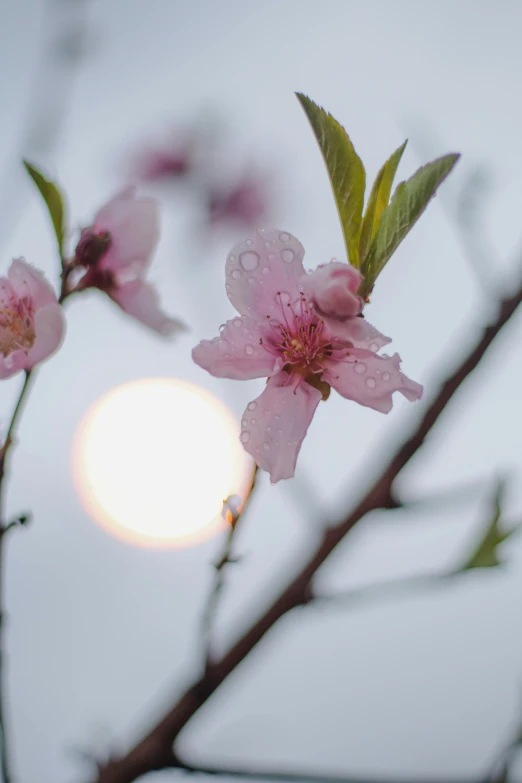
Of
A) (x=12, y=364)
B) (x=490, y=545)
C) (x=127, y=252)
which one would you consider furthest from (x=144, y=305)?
(x=490, y=545)

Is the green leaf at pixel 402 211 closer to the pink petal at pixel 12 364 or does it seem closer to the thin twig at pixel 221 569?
the thin twig at pixel 221 569

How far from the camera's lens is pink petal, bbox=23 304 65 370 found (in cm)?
83

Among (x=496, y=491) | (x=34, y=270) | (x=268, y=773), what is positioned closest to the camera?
(x=268, y=773)

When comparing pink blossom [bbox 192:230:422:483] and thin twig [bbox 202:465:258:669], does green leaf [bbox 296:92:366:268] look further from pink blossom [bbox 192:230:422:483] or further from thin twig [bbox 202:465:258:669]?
thin twig [bbox 202:465:258:669]

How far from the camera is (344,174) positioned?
Result: 80 centimetres

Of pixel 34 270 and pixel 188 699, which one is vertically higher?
pixel 34 270

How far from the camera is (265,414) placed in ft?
2.81

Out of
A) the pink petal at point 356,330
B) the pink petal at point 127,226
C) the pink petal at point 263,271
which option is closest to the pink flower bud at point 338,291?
the pink petal at point 356,330

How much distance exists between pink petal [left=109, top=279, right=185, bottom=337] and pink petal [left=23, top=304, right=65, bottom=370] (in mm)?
187

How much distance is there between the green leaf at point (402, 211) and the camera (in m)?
0.72

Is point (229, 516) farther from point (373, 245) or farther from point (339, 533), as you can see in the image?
point (373, 245)

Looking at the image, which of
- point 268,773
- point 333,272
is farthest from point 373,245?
point 268,773

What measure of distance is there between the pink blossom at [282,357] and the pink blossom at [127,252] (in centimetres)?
16

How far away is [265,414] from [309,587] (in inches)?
8.6
